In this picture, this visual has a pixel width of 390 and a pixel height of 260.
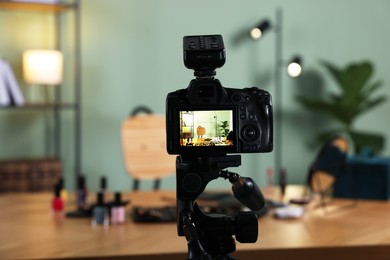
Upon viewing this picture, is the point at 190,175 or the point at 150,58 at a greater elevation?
the point at 150,58

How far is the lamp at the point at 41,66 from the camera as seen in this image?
14.2ft

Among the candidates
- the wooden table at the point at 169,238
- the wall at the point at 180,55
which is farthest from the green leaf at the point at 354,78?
the wooden table at the point at 169,238

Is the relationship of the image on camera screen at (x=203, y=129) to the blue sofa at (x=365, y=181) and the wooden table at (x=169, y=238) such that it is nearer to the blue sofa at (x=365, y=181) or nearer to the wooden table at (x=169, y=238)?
→ the wooden table at (x=169, y=238)

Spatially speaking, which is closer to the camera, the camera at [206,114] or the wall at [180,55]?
the camera at [206,114]

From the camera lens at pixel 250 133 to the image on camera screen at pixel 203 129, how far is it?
0.03 m

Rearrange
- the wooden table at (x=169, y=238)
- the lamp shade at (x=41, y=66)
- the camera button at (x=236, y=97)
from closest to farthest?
the camera button at (x=236, y=97)
the wooden table at (x=169, y=238)
the lamp shade at (x=41, y=66)

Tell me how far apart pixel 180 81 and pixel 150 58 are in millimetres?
257

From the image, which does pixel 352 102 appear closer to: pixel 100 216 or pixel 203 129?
pixel 100 216

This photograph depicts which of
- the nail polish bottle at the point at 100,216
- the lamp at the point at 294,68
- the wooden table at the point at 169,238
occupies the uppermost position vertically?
the lamp at the point at 294,68

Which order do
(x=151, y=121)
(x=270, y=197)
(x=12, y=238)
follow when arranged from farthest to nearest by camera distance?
(x=151, y=121) < (x=270, y=197) < (x=12, y=238)

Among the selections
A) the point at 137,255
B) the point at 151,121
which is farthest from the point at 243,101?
the point at 151,121

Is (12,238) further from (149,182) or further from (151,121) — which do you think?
(149,182)

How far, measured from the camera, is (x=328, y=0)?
17.7 feet

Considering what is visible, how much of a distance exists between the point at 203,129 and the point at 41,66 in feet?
10.3
